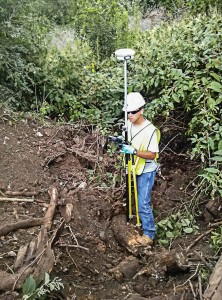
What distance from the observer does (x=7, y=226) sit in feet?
11.8

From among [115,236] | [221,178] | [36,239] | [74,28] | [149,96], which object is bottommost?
[115,236]

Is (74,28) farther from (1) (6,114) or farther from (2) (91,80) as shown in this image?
(1) (6,114)

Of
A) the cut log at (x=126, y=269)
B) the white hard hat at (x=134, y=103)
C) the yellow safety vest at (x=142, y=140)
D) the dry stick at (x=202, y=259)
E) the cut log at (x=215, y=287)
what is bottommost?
the cut log at (x=126, y=269)

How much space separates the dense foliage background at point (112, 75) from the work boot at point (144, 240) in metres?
0.74

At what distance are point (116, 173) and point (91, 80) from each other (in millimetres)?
1787

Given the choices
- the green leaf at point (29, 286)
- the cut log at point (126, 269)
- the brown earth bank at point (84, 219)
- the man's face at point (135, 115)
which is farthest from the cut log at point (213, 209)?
the green leaf at point (29, 286)

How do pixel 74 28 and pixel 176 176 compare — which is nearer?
pixel 176 176

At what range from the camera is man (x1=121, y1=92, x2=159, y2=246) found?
3.88 m

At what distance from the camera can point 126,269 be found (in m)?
3.70

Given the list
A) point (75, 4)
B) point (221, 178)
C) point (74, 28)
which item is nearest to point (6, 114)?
point (221, 178)

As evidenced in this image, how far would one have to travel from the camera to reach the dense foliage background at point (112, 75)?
462 cm

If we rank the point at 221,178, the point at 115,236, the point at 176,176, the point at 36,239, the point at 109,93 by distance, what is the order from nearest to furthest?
1. the point at 36,239
2. the point at 221,178
3. the point at 115,236
4. the point at 176,176
5. the point at 109,93

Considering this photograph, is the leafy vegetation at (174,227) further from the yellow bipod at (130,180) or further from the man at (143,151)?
the yellow bipod at (130,180)

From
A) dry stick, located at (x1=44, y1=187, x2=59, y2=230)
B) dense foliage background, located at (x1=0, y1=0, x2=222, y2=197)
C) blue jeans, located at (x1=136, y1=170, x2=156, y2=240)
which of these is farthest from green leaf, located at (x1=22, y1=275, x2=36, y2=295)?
dense foliage background, located at (x1=0, y1=0, x2=222, y2=197)
